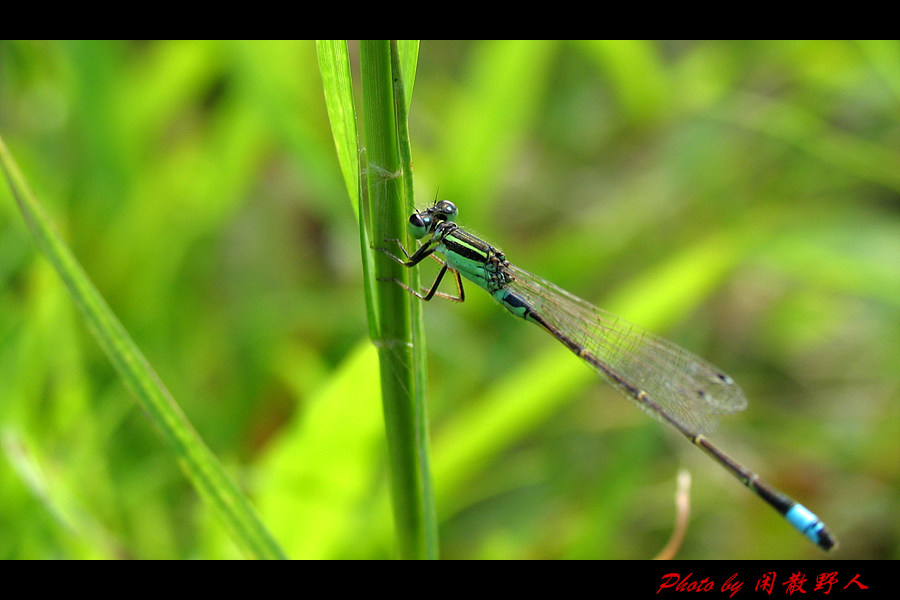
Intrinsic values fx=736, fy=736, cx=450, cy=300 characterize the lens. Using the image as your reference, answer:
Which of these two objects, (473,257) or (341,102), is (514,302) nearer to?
(473,257)

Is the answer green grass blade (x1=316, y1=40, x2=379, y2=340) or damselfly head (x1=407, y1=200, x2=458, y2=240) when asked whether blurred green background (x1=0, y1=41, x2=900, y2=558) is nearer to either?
damselfly head (x1=407, y1=200, x2=458, y2=240)

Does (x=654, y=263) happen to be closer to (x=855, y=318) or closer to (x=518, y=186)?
(x=518, y=186)

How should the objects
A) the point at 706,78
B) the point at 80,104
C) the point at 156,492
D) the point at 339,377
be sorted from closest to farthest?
the point at 339,377
the point at 156,492
the point at 80,104
the point at 706,78

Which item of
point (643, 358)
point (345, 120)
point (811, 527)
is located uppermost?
point (643, 358)

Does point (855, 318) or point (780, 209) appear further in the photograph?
point (855, 318)

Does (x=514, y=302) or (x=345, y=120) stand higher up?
(x=514, y=302)

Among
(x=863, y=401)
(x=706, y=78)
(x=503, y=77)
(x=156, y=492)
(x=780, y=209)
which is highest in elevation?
(x=706, y=78)

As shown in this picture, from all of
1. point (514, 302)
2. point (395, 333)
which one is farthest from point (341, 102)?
point (514, 302)

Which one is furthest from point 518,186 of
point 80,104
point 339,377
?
point 339,377
